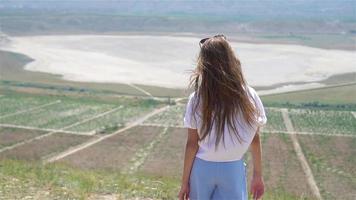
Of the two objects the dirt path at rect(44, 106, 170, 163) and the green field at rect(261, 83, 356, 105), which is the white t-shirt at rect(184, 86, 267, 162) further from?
the green field at rect(261, 83, 356, 105)

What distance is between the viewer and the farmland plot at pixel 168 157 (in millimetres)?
18844

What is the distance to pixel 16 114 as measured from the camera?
104 feet

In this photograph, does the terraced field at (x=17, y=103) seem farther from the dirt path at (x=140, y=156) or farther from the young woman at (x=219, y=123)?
the young woman at (x=219, y=123)

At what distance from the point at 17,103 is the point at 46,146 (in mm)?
12209

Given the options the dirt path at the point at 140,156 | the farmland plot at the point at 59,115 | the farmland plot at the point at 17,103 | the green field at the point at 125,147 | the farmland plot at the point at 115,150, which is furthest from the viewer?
the farmland plot at the point at 17,103

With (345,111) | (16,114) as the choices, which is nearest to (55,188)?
(16,114)

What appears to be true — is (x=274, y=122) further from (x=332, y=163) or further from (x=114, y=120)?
(x=332, y=163)

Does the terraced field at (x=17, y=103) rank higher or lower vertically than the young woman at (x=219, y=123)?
lower

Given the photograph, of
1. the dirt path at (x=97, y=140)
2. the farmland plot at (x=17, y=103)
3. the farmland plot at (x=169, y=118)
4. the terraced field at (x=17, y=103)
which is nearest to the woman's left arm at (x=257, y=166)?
the dirt path at (x=97, y=140)

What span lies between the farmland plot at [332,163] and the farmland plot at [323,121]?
182 cm

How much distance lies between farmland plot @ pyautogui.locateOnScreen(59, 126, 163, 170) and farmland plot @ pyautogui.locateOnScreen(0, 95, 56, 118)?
8.87 m

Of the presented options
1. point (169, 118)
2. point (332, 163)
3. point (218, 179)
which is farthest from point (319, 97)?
point (218, 179)

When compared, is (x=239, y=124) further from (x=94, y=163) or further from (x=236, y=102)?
(x=94, y=163)

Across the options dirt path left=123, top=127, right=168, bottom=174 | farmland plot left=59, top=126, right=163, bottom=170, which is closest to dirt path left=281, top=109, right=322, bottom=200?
dirt path left=123, top=127, right=168, bottom=174
